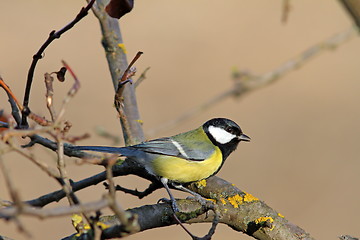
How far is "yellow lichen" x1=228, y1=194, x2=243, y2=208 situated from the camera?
247cm

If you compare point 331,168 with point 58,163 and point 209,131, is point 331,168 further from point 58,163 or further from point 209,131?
point 58,163

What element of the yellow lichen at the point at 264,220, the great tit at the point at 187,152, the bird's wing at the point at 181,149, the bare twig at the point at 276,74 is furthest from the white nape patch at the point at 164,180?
the bare twig at the point at 276,74

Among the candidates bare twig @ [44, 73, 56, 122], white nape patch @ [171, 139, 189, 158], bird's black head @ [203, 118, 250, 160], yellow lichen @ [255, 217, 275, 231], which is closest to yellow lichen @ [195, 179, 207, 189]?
yellow lichen @ [255, 217, 275, 231]

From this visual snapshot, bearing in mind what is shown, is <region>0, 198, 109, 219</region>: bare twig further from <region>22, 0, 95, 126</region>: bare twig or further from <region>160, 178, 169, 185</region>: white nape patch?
<region>160, 178, 169, 185</region>: white nape patch

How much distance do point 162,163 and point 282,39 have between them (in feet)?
27.5

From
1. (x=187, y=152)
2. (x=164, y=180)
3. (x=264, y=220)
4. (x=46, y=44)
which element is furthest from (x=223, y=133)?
(x=46, y=44)

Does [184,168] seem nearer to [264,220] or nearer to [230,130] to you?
[230,130]

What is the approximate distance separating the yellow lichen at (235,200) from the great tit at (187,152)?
488 millimetres

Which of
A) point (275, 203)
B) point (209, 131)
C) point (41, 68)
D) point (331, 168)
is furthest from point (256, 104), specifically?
point (209, 131)

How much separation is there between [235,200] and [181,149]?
119 centimetres

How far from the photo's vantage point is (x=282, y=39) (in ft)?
37.1

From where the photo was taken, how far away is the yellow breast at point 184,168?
3245 mm

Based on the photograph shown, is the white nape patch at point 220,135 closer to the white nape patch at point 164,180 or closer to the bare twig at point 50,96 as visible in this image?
the white nape patch at point 164,180

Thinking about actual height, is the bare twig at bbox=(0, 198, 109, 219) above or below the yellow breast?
above
